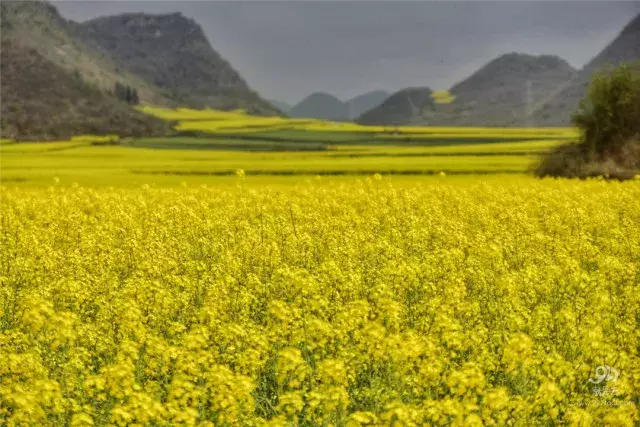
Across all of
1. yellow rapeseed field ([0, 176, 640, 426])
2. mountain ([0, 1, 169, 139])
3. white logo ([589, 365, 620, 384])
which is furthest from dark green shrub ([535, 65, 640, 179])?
mountain ([0, 1, 169, 139])

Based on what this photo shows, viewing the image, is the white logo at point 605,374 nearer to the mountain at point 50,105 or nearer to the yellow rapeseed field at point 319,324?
the yellow rapeseed field at point 319,324

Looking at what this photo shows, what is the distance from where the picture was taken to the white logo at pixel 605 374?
8391 mm

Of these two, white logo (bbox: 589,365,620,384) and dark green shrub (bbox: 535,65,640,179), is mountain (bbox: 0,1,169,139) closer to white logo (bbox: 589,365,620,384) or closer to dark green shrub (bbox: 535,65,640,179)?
dark green shrub (bbox: 535,65,640,179)

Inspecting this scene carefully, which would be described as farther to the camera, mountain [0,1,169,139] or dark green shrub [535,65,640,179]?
mountain [0,1,169,139]

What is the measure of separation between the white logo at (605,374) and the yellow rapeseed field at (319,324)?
34 millimetres

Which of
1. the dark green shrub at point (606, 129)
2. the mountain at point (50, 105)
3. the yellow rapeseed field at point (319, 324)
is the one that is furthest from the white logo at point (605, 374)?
the mountain at point (50, 105)

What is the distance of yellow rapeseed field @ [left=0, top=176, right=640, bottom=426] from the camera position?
24.2ft

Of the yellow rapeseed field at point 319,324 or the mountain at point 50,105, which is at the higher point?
the mountain at point 50,105

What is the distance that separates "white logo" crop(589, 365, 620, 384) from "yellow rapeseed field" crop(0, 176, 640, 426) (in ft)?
0.11

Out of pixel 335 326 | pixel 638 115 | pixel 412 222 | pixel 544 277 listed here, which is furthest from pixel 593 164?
pixel 335 326

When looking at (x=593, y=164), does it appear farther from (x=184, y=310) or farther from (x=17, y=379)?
(x=17, y=379)

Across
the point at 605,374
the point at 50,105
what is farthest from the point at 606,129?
the point at 50,105

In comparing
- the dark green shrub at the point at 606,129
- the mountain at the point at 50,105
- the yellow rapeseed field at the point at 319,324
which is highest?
the mountain at the point at 50,105

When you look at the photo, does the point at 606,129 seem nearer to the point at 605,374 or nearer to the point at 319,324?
the point at 605,374
